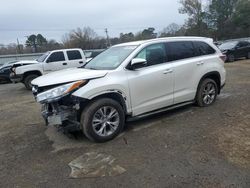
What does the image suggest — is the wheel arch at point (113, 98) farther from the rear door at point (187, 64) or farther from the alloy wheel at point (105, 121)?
the rear door at point (187, 64)

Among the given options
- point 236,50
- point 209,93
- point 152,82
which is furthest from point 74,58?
point 236,50

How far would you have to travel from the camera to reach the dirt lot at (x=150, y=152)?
148 inches

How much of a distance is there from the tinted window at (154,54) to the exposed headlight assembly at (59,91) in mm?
1458

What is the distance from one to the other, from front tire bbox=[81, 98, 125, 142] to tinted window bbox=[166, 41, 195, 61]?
183 centimetres

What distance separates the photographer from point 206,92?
6957 millimetres

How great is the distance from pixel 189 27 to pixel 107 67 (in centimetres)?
5624

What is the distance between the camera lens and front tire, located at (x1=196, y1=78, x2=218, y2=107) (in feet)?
22.2

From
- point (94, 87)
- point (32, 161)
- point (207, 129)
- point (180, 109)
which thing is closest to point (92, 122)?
point (94, 87)

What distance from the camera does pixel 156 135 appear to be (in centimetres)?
527

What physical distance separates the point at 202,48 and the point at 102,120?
10.8 ft

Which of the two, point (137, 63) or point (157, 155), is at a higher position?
point (137, 63)

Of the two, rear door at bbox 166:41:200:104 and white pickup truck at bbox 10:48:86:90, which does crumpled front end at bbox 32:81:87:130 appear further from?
white pickup truck at bbox 10:48:86:90

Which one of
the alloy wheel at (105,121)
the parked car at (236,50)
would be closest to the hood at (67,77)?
the alloy wheel at (105,121)

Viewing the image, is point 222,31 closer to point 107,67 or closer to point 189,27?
point 189,27
